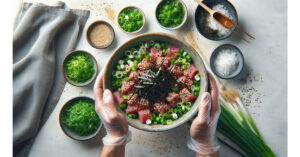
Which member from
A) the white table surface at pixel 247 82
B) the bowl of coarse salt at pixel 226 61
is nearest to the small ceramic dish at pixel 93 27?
the white table surface at pixel 247 82

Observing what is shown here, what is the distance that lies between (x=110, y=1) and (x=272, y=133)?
233 cm

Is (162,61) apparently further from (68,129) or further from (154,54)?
(68,129)

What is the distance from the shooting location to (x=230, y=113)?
2.53 meters

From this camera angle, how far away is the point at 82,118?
248cm

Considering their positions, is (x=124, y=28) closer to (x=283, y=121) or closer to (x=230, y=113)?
(x=230, y=113)

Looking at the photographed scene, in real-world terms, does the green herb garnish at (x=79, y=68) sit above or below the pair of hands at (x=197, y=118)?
above

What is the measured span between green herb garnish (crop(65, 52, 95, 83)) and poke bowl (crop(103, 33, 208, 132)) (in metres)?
0.48

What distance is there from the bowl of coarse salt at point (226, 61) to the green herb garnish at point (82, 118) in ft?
4.47

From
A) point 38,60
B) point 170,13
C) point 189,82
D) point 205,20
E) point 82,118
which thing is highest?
point 170,13

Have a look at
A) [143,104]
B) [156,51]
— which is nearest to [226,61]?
[156,51]

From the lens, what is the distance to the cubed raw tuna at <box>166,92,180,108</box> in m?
2.15

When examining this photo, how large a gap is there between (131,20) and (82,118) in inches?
45.7

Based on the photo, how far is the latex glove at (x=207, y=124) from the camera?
2.01 metres

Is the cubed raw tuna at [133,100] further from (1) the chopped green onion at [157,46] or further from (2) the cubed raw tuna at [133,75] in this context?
(1) the chopped green onion at [157,46]
